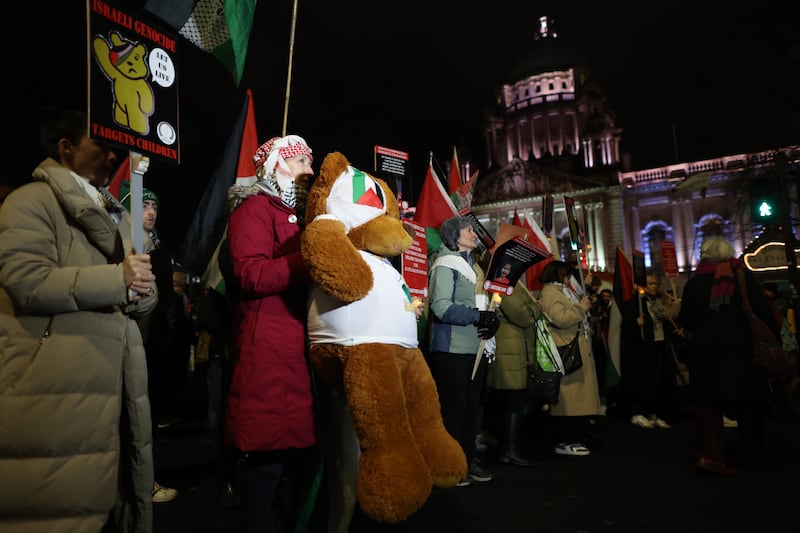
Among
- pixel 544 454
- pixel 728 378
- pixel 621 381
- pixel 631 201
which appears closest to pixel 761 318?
pixel 728 378

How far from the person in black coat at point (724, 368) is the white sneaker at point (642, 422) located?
6.81 feet

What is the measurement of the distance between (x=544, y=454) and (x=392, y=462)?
4434 mm

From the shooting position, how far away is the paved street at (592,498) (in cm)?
367

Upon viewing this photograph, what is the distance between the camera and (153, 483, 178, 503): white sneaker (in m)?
4.42

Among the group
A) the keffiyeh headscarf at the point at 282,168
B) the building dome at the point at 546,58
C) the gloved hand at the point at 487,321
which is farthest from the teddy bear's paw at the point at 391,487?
the building dome at the point at 546,58

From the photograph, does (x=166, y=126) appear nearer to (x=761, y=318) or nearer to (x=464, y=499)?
(x=464, y=499)

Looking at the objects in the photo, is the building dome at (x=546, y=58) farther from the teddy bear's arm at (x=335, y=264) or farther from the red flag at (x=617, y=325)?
the teddy bear's arm at (x=335, y=264)

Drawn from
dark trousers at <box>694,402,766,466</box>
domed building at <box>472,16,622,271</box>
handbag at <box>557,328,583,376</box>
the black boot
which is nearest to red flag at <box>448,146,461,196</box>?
handbag at <box>557,328,583,376</box>

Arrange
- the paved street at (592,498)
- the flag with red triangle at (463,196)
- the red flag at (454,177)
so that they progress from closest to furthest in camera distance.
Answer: the paved street at (592,498) → the flag with red triangle at (463,196) → the red flag at (454,177)

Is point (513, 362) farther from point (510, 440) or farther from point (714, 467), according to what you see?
point (714, 467)

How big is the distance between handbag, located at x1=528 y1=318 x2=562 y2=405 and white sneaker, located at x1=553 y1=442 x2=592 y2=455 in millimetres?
709

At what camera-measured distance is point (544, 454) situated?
5.98 m

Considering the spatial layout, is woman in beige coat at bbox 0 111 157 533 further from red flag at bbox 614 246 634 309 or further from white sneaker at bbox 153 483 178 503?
red flag at bbox 614 246 634 309

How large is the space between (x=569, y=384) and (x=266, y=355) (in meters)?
4.31
